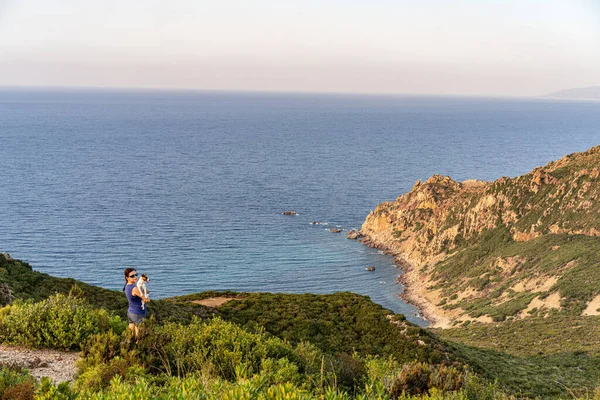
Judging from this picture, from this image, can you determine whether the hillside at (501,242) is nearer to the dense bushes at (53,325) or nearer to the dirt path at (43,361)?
the dense bushes at (53,325)

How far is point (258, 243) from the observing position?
93125 millimetres

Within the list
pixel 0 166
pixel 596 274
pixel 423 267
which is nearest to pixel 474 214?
pixel 423 267

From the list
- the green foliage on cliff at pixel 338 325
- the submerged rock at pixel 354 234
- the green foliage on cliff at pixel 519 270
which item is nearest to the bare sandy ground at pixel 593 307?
the green foliage on cliff at pixel 519 270

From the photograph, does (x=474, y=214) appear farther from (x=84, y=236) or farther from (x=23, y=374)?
(x=23, y=374)

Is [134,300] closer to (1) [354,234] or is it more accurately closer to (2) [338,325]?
(2) [338,325]

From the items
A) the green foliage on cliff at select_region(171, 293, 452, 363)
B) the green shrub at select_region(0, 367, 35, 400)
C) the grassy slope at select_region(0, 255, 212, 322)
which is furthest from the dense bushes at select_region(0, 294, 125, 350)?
the green foliage on cliff at select_region(171, 293, 452, 363)

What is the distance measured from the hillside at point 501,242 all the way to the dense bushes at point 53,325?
53.5 meters

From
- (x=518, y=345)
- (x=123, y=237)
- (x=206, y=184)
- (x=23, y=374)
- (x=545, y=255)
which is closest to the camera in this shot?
(x=23, y=374)

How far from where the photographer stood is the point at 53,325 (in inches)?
575

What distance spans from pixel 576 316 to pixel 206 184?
104427 mm

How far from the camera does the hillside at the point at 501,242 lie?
6184cm

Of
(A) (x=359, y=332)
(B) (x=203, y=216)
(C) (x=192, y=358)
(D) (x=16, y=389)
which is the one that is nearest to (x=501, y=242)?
(A) (x=359, y=332)

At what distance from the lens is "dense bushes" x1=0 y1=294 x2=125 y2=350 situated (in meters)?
14.5

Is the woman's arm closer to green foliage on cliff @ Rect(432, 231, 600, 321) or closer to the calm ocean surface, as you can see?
green foliage on cliff @ Rect(432, 231, 600, 321)
